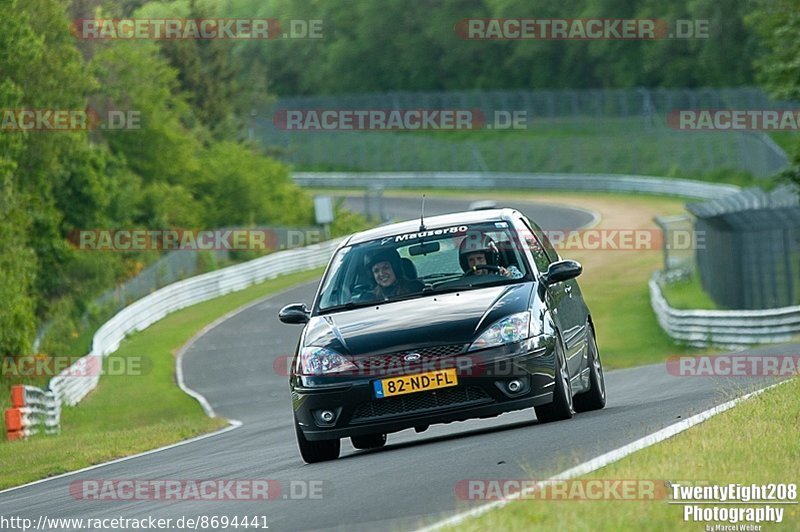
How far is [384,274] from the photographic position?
12.1 meters

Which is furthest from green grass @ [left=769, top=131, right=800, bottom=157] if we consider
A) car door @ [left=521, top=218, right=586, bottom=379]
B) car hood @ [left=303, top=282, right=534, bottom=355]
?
car hood @ [left=303, top=282, right=534, bottom=355]

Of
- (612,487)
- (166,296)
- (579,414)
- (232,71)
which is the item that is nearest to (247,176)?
(232,71)

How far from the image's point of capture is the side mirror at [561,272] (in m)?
12.0

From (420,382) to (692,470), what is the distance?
3.26 meters

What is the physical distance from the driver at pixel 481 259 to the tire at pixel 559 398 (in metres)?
0.72

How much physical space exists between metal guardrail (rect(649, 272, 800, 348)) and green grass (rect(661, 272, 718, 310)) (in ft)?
12.0

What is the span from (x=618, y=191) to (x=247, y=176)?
18154 mm

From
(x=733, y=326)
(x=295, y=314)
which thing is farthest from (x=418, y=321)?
(x=733, y=326)

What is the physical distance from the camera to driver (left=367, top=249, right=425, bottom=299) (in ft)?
39.4

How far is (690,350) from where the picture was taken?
31141 mm

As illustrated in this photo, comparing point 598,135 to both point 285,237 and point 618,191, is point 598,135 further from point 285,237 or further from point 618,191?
point 285,237

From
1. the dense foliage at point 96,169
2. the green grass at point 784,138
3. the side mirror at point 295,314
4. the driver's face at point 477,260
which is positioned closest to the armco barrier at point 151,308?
the dense foliage at point 96,169

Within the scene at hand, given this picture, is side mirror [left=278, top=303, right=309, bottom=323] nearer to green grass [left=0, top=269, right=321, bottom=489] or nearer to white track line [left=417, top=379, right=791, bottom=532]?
white track line [left=417, top=379, right=791, bottom=532]

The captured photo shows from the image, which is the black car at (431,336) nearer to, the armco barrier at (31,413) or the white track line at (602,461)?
the white track line at (602,461)
